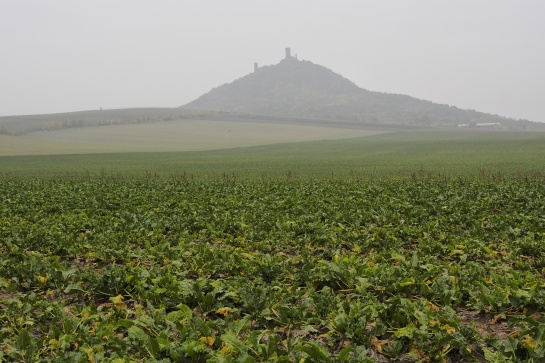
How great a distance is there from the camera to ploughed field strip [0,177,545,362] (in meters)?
5.89

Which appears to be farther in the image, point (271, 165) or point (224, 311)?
point (271, 165)

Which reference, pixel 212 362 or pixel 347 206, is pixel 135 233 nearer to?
pixel 347 206

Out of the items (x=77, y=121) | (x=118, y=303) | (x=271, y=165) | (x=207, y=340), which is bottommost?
(x=271, y=165)

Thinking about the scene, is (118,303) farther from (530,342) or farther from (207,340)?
(530,342)

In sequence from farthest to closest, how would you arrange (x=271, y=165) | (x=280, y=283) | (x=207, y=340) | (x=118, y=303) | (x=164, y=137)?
(x=164, y=137) < (x=271, y=165) < (x=280, y=283) < (x=118, y=303) < (x=207, y=340)

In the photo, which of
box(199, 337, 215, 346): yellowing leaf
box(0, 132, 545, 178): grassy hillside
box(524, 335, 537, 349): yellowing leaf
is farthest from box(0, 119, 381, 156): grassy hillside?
box(524, 335, 537, 349): yellowing leaf

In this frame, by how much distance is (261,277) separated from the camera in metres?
8.69

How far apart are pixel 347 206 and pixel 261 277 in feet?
25.6

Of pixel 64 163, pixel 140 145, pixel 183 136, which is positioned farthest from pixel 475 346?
pixel 183 136

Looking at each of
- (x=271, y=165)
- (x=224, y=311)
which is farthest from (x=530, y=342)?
(x=271, y=165)

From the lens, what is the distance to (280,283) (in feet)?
26.9

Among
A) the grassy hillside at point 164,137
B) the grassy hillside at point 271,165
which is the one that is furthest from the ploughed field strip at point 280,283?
the grassy hillside at point 164,137

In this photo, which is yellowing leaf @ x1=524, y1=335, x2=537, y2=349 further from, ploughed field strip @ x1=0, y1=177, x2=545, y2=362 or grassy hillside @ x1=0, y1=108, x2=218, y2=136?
grassy hillside @ x1=0, y1=108, x2=218, y2=136

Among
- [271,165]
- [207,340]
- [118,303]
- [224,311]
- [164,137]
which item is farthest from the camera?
[164,137]
